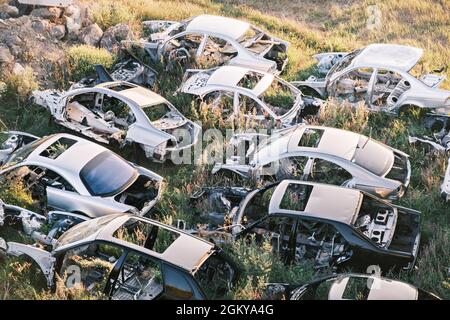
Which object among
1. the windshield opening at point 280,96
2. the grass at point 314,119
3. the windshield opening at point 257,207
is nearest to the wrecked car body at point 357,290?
the grass at point 314,119

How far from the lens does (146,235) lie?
9.52 m

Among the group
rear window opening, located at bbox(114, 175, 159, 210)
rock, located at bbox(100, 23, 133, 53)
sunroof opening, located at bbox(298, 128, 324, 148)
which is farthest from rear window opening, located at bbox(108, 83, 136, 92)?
rock, located at bbox(100, 23, 133, 53)

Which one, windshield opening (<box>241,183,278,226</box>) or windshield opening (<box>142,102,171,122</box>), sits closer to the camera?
windshield opening (<box>241,183,278,226</box>)

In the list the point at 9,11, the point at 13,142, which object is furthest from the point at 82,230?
the point at 9,11

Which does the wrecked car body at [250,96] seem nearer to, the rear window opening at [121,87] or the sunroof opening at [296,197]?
the rear window opening at [121,87]

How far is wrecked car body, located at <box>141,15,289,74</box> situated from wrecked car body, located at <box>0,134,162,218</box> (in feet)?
16.6

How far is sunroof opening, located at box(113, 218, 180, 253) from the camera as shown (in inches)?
346

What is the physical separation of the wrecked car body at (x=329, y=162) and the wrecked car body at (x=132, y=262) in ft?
7.61

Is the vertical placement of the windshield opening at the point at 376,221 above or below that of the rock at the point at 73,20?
below

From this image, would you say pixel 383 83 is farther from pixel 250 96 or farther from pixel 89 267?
pixel 89 267

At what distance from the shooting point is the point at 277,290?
825 cm

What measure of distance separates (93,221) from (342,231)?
131 inches

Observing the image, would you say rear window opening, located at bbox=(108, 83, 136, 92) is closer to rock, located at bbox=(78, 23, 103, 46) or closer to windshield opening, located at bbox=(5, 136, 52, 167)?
windshield opening, located at bbox=(5, 136, 52, 167)

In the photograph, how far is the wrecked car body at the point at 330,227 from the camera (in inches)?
344
